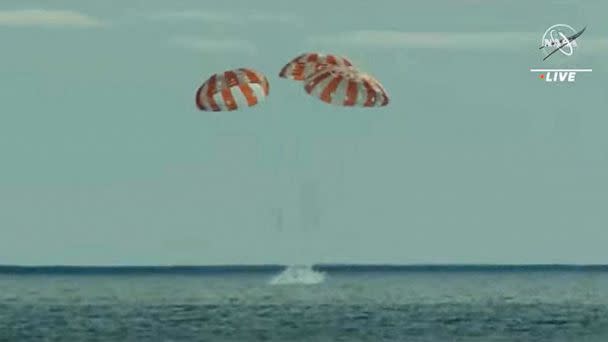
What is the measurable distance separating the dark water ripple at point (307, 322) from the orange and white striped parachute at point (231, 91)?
431 inches

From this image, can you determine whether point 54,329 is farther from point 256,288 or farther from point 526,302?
point 256,288

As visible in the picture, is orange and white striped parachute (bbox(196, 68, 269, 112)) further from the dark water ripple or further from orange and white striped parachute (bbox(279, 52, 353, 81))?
the dark water ripple

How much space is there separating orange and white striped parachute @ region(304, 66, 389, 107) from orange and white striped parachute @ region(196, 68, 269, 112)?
2258 millimetres

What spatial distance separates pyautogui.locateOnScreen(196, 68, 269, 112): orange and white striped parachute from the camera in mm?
85000

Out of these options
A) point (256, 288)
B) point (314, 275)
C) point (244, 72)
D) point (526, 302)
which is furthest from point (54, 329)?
point (314, 275)

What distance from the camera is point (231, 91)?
8544 centimetres

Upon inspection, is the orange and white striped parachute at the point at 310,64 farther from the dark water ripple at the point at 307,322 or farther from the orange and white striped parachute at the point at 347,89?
the dark water ripple at the point at 307,322

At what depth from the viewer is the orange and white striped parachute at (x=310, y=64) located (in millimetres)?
86750

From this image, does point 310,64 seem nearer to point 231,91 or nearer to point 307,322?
point 231,91

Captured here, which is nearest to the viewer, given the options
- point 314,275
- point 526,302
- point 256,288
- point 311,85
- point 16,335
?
point 311,85

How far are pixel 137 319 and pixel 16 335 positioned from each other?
1350 cm

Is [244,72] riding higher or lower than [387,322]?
higher

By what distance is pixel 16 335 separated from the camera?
313 feet

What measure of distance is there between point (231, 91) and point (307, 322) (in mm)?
22700
